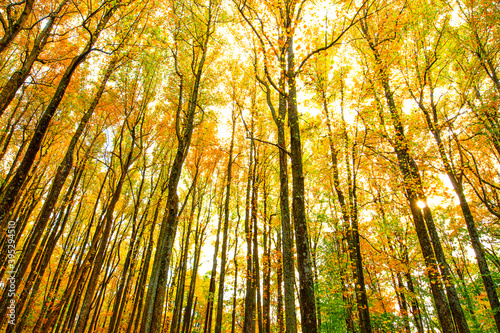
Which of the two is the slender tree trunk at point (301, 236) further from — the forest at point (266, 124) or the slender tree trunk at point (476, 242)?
the slender tree trunk at point (476, 242)

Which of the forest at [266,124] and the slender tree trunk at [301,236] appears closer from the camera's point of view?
the slender tree trunk at [301,236]

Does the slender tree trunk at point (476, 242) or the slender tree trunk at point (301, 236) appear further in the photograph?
the slender tree trunk at point (476, 242)

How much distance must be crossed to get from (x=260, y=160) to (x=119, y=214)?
8871 mm

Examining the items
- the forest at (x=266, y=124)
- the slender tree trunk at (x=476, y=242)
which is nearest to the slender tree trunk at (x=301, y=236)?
the forest at (x=266, y=124)

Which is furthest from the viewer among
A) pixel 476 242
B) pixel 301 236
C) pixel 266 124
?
pixel 266 124

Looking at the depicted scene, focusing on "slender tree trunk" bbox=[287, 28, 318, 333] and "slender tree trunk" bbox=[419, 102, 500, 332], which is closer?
"slender tree trunk" bbox=[287, 28, 318, 333]

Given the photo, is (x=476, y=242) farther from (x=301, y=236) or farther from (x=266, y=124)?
(x=266, y=124)

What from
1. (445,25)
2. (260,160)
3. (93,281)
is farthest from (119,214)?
(445,25)

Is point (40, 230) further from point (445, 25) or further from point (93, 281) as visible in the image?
point (445, 25)

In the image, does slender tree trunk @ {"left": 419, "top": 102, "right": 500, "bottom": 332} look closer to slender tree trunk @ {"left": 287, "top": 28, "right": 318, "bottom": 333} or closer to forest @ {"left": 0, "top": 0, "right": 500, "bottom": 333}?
forest @ {"left": 0, "top": 0, "right": 500, "bottom": 333}

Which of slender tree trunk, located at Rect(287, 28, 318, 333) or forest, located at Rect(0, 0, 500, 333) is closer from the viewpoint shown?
slender tree trunk, located at Rect(287, 28, 318, 333)

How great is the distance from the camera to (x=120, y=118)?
11.0 metres

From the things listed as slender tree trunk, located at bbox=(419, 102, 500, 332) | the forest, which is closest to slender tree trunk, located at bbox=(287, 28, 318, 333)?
the forest

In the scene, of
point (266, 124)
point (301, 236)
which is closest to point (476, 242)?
point (301, 236)
